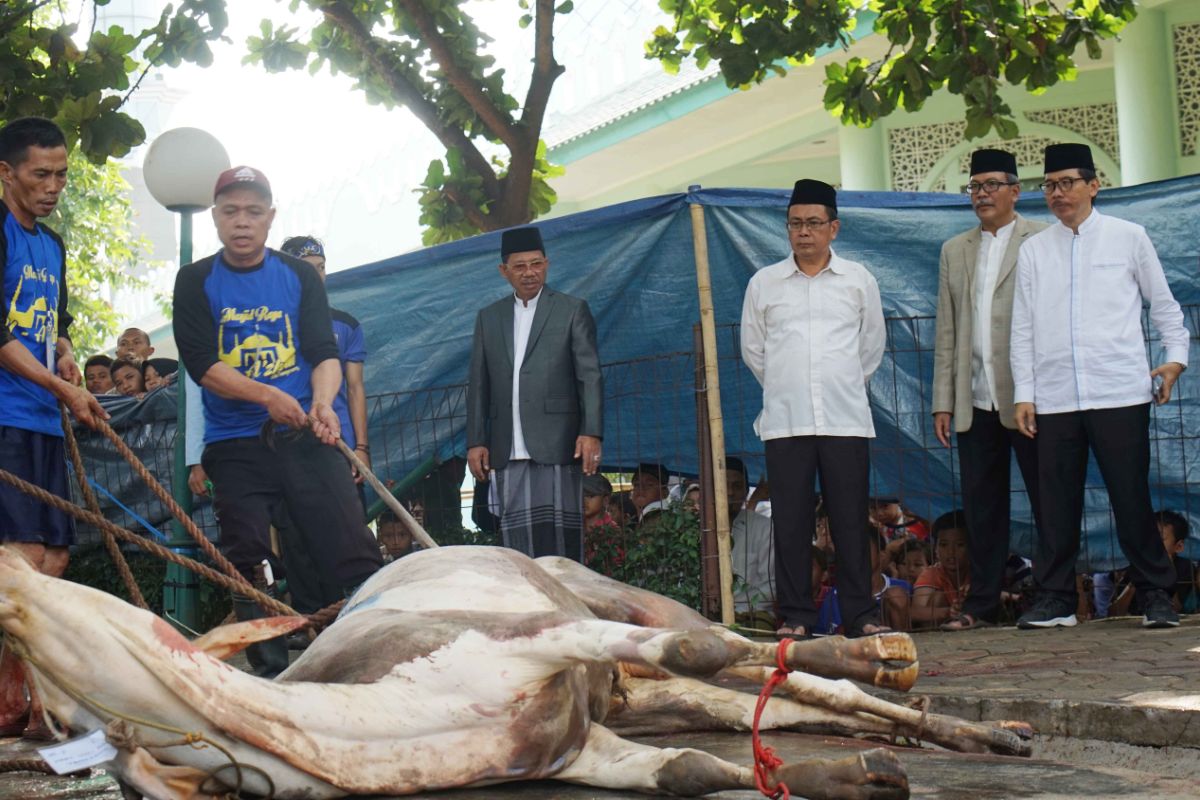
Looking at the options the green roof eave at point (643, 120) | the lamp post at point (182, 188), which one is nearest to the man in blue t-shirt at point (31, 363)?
the lamp post at point (182, 188)

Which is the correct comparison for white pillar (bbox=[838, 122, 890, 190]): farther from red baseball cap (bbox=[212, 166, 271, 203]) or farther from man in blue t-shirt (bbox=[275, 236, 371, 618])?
red baseball cap (bbox=[212, 166, 271, 203])

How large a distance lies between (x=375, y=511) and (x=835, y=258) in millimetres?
3217

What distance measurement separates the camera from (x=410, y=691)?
3324mm

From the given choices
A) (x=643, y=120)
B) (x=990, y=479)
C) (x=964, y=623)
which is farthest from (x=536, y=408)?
(x=643, y=120)

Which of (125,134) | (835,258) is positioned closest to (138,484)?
(125,134)

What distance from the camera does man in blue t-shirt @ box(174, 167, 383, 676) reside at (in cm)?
559

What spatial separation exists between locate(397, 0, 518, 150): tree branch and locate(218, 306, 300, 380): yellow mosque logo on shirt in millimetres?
3803

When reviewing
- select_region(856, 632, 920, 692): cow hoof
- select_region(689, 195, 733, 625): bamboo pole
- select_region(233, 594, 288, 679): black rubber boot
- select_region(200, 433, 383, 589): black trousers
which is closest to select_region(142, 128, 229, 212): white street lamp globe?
select_region(689, 195, 733, 625): bamboo pole

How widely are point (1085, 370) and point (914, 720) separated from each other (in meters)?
3.01

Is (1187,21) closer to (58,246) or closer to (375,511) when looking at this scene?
(375,511)

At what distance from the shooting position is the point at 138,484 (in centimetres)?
1005

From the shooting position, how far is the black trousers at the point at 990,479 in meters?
7.04

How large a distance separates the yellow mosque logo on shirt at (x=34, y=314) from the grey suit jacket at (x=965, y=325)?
4078 mm

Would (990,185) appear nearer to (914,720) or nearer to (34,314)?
(914,720)
